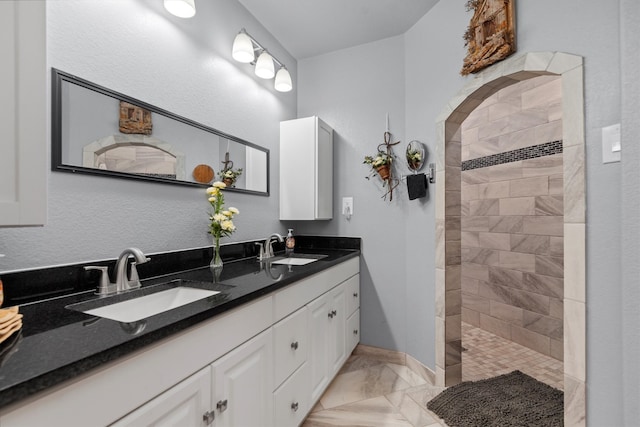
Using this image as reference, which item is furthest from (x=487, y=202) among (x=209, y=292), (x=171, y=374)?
(x=171, y=374)

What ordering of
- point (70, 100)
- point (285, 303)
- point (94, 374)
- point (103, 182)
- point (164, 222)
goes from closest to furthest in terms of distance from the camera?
point (94, 374)
point (70, 100)
point (103, 182)
point (285, 303)
point (164, 222)

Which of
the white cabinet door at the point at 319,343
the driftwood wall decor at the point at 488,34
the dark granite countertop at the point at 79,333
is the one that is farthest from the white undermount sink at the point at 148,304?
the driftwood wall decor at the point at 488,34

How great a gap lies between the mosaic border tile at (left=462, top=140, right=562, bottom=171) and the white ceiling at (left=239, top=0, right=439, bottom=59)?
4.88ft

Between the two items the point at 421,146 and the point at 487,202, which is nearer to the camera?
the point at 421,146

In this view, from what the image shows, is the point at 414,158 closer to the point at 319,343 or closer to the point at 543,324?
the point at 319,343

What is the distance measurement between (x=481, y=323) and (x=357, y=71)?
2.80 m

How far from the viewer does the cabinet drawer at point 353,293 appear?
2381 millimetres

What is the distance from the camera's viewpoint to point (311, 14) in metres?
2.29

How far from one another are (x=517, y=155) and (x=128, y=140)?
3049mm

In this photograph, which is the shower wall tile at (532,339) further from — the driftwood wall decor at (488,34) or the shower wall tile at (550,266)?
the driftwood wall decor at (488,34)

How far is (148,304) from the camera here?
1.26m

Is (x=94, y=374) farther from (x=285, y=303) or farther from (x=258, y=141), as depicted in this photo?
(x=258, y=141)

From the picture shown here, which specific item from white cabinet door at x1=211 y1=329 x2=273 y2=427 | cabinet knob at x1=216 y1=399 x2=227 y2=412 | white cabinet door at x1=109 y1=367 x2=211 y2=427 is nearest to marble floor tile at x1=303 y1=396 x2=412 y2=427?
white cabinet door at x1=211 y1=329 x2=273 y2=427

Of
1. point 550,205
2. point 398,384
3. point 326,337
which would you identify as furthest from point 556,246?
point 326,337
